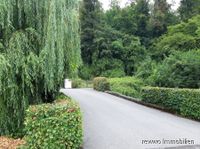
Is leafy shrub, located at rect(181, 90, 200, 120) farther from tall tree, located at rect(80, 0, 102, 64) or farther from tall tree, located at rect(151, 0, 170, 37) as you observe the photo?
tall tree, located at rect(151, 0, 170, 37)

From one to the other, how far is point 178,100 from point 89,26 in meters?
29.1

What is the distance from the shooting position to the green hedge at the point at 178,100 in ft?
42.4

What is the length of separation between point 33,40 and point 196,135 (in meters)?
5.61

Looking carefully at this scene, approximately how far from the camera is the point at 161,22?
42.4 meters

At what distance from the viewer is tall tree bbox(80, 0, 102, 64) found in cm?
4150

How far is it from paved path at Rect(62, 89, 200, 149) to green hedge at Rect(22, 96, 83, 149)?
109cm

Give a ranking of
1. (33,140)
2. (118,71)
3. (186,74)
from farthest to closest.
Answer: (118,71), (186,74), (33,140)

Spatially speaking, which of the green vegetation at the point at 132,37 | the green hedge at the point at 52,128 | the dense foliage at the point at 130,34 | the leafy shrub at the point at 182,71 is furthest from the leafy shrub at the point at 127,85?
the green hedge at the point at 52,128

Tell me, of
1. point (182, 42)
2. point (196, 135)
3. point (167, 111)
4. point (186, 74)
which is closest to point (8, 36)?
point (196, 135)

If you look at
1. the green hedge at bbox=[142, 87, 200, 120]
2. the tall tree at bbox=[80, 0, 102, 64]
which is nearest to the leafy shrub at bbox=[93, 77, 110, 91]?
the green hedge at bbox=[142, 87, 200, 120]

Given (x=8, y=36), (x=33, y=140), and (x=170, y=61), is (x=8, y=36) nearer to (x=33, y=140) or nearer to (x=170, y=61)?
(x=33, y=140)

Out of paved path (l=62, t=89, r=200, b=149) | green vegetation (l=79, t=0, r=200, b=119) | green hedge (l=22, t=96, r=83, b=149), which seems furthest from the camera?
green vegetation (l=79, t=0, r=200, b=119)

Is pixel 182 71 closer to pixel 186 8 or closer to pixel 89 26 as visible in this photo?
pixel 186 8

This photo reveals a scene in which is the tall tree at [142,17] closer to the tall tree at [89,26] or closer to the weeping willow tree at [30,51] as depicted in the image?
the tall tree at [89,26]
